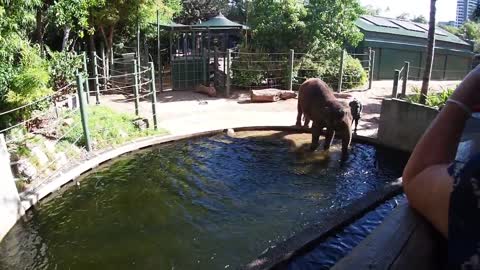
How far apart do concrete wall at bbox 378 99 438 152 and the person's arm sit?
664 cm

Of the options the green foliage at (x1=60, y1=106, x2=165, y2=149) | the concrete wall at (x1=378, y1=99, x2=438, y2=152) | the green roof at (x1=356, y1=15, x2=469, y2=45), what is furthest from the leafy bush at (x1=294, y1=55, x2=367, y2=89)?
the green foliage at (x1=60, y1=106, x2=165, y2=149)

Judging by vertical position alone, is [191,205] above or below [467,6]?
below

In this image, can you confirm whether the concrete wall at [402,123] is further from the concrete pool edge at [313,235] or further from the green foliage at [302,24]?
the green foliage at [302,24]

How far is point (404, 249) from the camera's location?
3.45 feet

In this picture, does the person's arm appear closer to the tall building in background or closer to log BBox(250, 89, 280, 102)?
the tall building in background

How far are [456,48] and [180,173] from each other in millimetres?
18143

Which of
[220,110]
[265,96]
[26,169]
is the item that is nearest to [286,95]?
[265,96]

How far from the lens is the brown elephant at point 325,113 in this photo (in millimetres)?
6758

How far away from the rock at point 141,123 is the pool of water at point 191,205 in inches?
32.7

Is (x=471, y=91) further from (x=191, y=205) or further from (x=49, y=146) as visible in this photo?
(x=49, y=146)

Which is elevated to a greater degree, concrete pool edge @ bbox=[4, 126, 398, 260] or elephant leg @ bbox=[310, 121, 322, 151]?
elephant leg @ bbox=[310, 121, 322, 151]

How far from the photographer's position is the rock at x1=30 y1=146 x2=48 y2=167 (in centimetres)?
588

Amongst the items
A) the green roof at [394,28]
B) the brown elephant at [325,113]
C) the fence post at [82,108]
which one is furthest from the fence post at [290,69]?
the fence post at [82,108]

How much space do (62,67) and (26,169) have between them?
4.10 metres
